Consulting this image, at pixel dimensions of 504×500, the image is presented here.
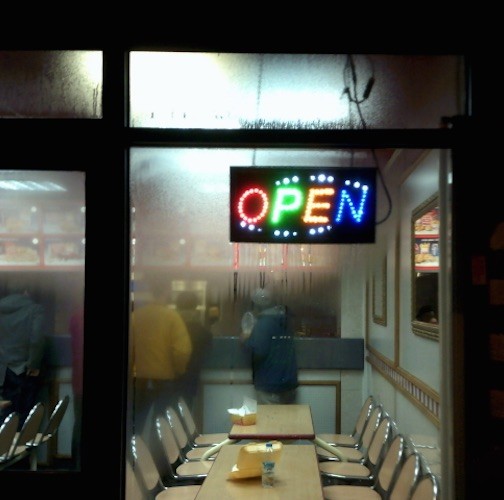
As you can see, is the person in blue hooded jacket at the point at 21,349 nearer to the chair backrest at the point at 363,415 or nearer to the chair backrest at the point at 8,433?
the chair backrest at the point at 8,433

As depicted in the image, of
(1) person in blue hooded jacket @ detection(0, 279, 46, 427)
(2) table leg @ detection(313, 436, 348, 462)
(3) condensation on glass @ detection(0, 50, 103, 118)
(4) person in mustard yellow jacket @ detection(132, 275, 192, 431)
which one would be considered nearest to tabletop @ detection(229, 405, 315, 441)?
(2) table leg @ detection(313, 436, 348, 462)

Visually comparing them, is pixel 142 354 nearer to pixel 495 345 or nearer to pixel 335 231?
pixel 335 231

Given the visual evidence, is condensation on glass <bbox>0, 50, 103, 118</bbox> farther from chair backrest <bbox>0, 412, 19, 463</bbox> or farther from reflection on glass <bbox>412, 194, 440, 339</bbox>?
reflection on glass <bbox>412, 194, 440, 339</bbox>

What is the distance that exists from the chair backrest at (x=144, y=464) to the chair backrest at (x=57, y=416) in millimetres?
333

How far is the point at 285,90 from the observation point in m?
3.14

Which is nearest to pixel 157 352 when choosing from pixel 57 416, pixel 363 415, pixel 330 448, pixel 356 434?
pixel 57 416

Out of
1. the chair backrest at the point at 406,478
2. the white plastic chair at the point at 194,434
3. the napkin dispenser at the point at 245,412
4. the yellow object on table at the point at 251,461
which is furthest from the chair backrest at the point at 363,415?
the white plastic chair at the point at 194,434

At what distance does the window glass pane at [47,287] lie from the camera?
3.07m

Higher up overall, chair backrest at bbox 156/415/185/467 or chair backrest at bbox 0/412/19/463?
chair backrest at bbox 0/412/19/463

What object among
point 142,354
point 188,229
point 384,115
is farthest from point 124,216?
point 384,115

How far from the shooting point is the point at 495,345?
2914 mm

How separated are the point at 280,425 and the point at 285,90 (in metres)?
2.12

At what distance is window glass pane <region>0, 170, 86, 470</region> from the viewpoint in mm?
3072

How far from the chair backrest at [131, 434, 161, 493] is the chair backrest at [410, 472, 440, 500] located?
127cm
